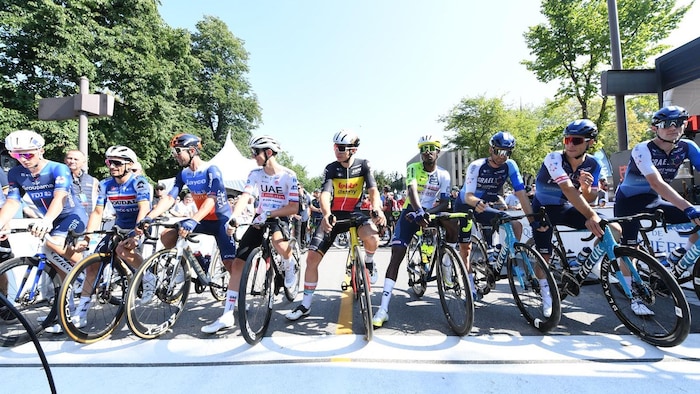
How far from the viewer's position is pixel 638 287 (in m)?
3.31

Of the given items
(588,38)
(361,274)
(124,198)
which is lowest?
(361,274)

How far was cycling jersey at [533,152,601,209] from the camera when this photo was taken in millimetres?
3779

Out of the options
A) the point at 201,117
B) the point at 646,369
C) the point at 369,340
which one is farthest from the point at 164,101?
the point at 646,369

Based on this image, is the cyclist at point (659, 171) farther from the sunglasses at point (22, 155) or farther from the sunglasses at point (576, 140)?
the sunglasses at point (22, 155)

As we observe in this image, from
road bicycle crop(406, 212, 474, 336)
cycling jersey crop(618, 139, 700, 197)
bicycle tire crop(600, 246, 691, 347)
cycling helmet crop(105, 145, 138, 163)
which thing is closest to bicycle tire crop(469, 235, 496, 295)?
road bicycle crop(406, 212, 474, 336)

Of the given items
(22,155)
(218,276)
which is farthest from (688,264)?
(22,155)

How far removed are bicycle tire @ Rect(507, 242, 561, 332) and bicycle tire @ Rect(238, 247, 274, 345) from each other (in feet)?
8.33

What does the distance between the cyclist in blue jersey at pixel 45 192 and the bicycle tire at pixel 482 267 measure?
15.0 ft

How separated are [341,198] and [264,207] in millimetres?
892

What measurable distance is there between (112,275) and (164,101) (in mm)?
21544

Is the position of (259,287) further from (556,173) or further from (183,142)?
(556,173)

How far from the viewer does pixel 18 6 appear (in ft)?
54.4

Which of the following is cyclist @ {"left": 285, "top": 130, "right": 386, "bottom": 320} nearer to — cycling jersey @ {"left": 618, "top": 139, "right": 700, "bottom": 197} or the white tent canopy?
cycling jersey @ {"left": 618, "top": 139, "right": 700, "bottom": 197}

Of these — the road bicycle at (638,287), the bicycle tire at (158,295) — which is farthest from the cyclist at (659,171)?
the bicycle tire at (158,295)
